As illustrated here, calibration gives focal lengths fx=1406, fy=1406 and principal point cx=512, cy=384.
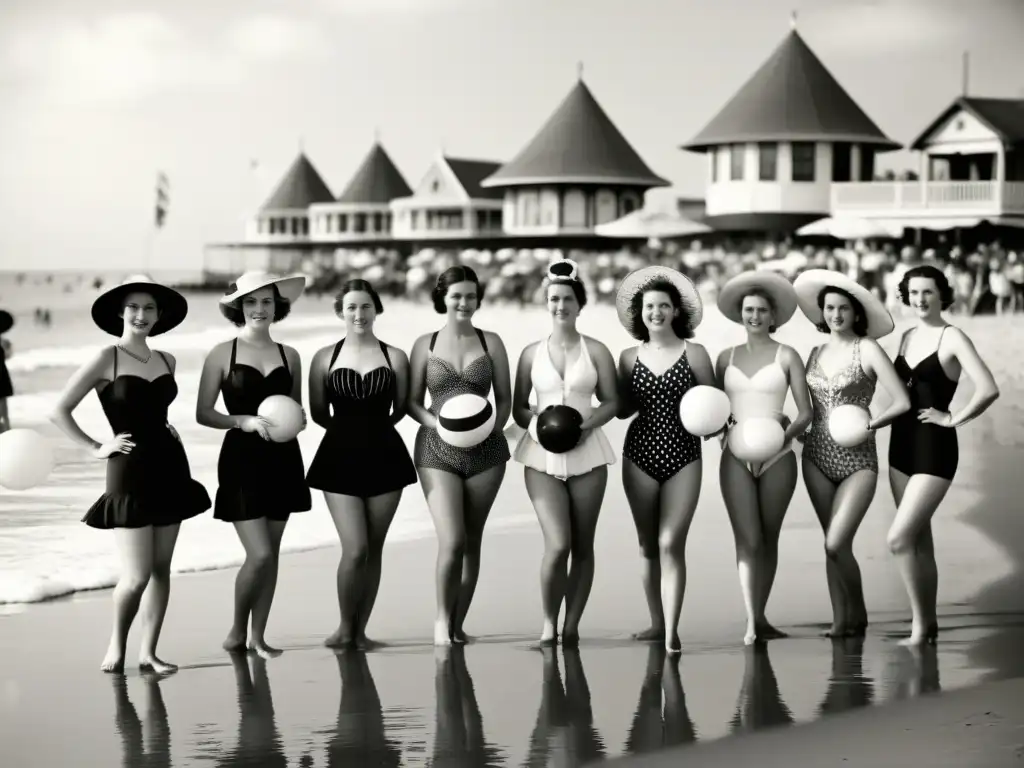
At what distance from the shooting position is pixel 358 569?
4477mm

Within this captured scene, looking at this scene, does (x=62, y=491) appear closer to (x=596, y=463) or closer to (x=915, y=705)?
(x=596, y=463)

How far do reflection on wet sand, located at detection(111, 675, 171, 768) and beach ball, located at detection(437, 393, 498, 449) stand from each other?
1152 millimetres

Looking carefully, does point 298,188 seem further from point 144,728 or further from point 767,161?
point 144,728

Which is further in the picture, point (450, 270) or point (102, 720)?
point (450, 270)

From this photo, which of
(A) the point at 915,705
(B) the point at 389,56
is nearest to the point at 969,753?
(A) the point at 915,705

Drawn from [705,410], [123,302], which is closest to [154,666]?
[123,302]

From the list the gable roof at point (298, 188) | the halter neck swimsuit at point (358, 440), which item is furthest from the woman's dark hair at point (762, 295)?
the gable roof at point (298, 188)

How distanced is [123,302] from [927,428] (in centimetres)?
255

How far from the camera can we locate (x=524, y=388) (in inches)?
180

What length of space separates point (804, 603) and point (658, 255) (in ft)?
73.3

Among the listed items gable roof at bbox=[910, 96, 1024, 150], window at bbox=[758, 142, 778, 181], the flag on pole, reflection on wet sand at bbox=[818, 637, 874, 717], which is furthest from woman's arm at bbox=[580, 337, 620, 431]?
the flag on pole

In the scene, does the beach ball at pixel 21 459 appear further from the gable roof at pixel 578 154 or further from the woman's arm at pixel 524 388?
the gable roof at pixel 578 154

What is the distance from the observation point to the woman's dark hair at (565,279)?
4449mm

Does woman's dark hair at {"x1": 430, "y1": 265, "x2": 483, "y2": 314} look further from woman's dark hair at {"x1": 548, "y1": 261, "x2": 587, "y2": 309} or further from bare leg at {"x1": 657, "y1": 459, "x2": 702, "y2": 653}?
bare leg at {"x1": 657, "y1": 459, "x2": 702, "y2": 653}
